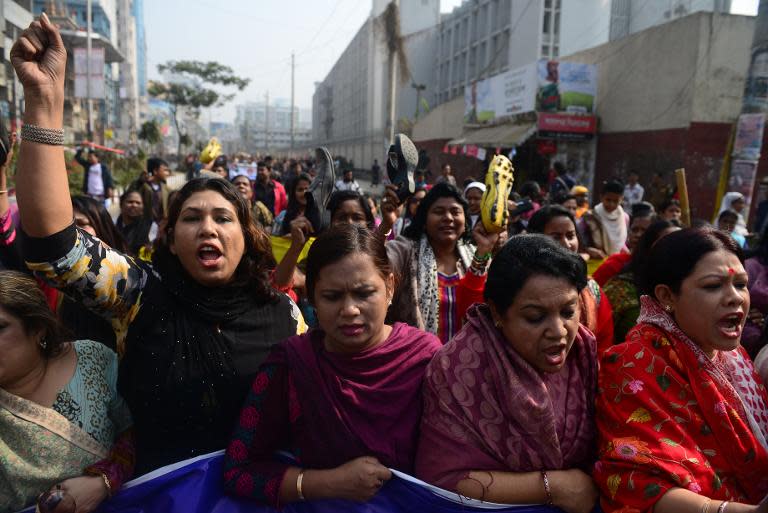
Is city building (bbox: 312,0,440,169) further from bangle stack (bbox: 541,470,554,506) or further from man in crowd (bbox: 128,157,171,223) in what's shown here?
bangle stack (bbox: 541,470,554,506)

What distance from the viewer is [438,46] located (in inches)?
1485

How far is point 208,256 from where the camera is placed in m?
1.88

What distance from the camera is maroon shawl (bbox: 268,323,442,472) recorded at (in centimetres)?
167

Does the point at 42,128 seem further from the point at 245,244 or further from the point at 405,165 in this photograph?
the point at 405,165

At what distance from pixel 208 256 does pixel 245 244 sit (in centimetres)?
18

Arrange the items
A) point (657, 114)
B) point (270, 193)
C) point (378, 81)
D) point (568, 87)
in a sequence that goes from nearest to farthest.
→ point (270, 193)
point (657, 114)
point (568, 87)
point (378, 81)

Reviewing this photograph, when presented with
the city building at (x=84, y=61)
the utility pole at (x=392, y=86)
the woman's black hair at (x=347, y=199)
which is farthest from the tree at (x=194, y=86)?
the woman's black hair at (x=347, y=199)

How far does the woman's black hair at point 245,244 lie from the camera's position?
196 cm

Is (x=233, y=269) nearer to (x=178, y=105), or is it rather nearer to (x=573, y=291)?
(x=573, y=291)

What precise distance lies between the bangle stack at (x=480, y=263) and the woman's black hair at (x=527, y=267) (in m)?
1.27

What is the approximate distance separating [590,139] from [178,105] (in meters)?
34.5

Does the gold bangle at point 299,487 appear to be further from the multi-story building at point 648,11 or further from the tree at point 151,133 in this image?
the tree at point 151,133

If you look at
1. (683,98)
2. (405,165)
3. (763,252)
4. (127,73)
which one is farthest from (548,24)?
(127,73)

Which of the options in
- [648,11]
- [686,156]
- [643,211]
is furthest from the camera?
[648,11]
